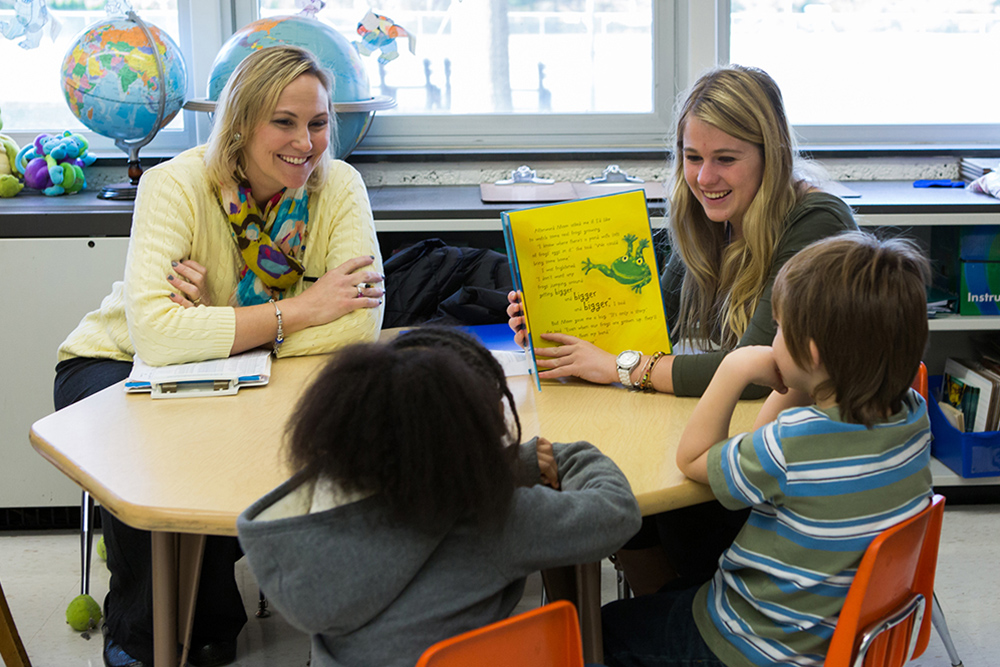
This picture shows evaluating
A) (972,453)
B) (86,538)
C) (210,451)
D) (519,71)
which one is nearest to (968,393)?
(972,453)

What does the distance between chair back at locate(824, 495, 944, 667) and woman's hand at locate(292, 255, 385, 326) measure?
3.49 ft

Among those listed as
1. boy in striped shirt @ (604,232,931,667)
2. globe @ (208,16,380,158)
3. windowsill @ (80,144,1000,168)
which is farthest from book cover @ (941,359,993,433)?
globe @ (208,16,380,158)

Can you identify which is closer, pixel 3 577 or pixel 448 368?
pixel 448 368

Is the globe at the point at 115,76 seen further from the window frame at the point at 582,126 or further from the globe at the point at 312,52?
the window frame at the point at 582,126

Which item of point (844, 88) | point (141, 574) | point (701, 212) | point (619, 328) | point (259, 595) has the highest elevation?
point (844, 88)

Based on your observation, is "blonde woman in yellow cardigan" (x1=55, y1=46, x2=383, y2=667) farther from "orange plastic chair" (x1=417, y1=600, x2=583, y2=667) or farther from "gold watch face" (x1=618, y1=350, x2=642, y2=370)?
"orange plastic chair" (x1=417, y1=600, x2=583, y2=667)

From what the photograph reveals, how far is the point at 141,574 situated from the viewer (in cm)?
191

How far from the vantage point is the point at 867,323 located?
1109 mm

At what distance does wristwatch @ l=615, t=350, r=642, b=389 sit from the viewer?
63.1 inches

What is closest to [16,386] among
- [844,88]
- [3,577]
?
[3,577]

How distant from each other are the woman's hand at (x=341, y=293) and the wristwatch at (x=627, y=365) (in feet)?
1.73

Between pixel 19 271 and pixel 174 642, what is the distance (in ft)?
4.86

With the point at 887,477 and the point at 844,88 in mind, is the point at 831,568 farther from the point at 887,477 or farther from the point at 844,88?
the point at 844,88

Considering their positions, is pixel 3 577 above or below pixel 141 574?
below
